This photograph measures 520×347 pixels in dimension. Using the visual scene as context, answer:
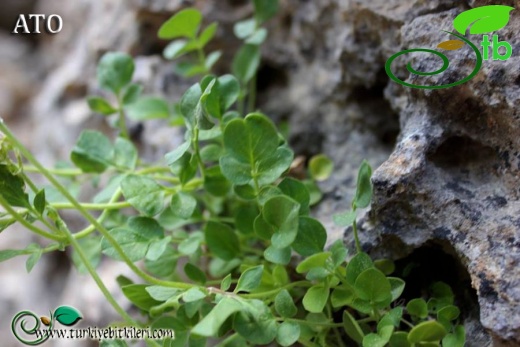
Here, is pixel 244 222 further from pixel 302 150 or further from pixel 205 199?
pixel 302 150

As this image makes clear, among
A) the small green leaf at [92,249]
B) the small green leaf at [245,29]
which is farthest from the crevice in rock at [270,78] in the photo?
the small green leaf at [92,249]

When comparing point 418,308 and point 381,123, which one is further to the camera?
point 381,123

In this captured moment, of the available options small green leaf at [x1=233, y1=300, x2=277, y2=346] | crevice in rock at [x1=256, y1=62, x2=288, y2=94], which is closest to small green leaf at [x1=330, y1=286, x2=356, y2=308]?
small green leaf at [x1=233, y1=300, x2=277, y2=346]

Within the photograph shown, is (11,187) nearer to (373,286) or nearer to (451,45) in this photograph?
(373,286)

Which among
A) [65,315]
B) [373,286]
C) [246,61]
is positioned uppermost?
[246,61]

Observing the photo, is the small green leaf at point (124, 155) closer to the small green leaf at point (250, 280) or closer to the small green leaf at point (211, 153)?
the small green leaf at point (211, 153)

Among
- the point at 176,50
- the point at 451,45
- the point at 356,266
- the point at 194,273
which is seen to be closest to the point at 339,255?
the point at 356,266
